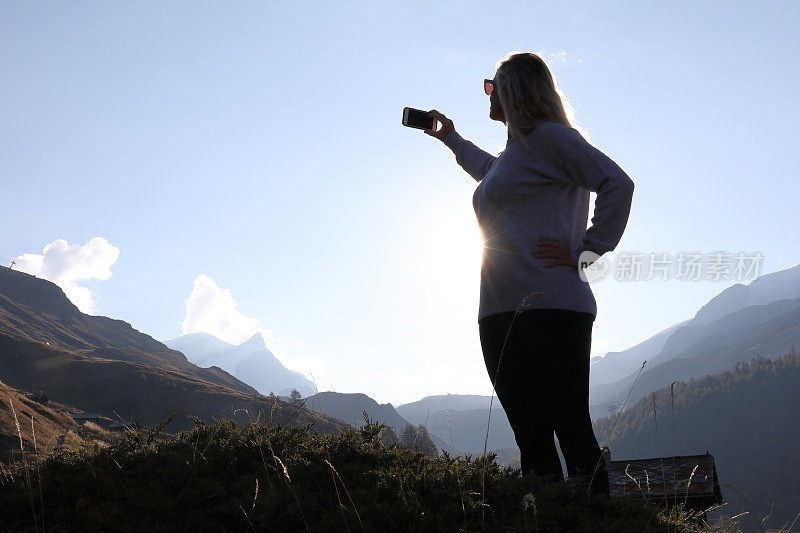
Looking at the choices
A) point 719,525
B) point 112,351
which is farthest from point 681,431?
point 719,525

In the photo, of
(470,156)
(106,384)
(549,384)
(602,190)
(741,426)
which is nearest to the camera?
(549,384)

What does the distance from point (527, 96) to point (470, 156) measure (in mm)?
990

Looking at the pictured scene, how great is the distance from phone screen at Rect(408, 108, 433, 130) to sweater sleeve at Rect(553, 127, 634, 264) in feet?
5.46

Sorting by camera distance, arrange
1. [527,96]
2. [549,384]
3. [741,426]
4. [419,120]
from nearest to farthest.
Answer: [549,384] < [527,96] < [419,120] < [741,426]

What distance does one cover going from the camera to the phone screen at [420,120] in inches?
160

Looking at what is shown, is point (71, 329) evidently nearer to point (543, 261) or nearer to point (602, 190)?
point (543, 261)

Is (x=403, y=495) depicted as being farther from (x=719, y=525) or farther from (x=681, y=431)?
(x=681, y=431)

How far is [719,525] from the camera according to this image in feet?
8.14

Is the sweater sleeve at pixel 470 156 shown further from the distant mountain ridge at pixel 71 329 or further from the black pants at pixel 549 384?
the distant mountain ridge at pixel 71 329

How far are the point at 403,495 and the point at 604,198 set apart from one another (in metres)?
1.78

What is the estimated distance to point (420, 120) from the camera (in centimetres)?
411

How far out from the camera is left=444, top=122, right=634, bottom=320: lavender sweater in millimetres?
2561

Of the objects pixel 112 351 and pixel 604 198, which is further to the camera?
pixel 112 351
